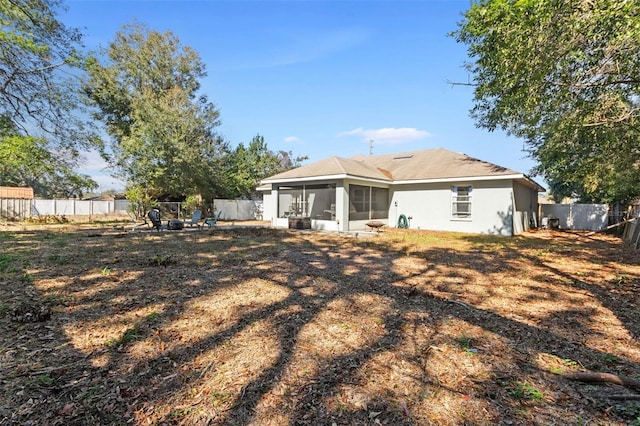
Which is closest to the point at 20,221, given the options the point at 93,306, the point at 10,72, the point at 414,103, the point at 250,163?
the point at 10,72

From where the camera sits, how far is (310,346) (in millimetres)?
2979

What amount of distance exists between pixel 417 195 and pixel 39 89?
50.7ft

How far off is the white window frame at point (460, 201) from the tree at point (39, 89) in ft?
50.0

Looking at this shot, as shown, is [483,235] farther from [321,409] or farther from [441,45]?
[321,409]

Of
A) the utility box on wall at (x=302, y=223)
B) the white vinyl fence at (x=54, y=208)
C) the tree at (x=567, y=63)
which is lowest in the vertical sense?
the utility box on wall at (x=302, y=223)

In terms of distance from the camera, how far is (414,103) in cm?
1479

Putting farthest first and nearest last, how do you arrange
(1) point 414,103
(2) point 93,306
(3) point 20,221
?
(3) point 20,221
(1) point 414,103
(2) point 93,306

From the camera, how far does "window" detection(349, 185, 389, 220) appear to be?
14.5 meters

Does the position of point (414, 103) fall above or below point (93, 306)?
above

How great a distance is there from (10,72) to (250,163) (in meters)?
19.3

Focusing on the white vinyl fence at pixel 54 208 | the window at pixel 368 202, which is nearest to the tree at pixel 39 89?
the white vinyl fence at pixel 54 208

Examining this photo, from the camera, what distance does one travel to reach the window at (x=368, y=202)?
14.5 m

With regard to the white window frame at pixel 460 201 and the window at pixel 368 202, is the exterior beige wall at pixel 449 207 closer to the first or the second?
the white window frame at pixel 460 201

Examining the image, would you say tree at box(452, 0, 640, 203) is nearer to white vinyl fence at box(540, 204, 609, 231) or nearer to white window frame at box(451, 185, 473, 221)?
white window frame at box(451, 185, 473, 221)
